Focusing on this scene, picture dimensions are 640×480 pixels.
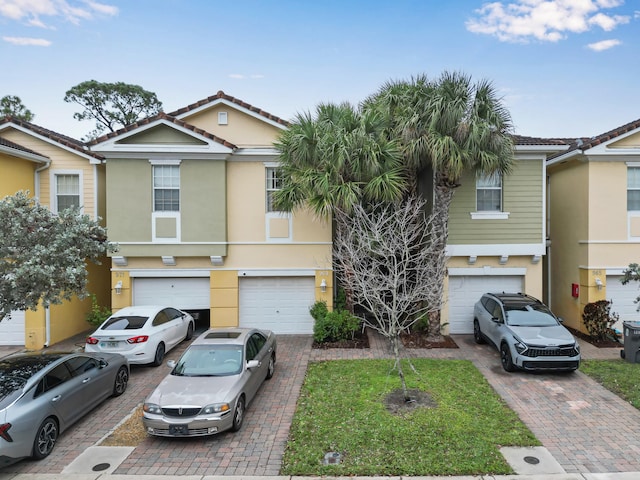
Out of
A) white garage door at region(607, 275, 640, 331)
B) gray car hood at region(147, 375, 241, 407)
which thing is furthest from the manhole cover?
white garage door at region(607, 275, 640, 331)

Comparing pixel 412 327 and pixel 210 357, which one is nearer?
pixel 210 357

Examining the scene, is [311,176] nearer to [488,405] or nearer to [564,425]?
[488,405]

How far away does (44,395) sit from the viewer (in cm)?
623

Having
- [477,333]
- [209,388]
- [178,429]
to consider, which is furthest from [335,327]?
[178,429]

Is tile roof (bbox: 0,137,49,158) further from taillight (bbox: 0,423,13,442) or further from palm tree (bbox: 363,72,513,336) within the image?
palm tree (bbox: 363,72,513,336)

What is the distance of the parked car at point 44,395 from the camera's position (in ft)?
18.3

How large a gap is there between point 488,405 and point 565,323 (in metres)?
8.51

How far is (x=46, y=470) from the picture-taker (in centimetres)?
577

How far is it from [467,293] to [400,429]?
780 cm

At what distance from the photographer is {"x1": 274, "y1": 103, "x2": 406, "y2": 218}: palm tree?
10578mm

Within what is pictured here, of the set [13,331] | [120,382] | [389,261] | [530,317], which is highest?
[389,261]

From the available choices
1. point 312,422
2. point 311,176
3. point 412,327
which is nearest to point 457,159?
point 311,176

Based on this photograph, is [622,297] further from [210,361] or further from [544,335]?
[210,361]

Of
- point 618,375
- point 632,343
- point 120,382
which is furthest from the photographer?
point 632,343
